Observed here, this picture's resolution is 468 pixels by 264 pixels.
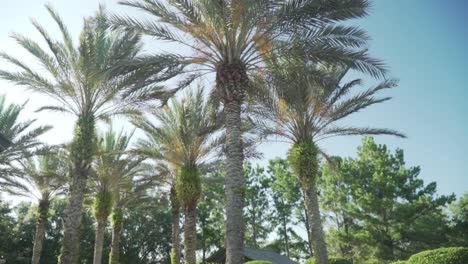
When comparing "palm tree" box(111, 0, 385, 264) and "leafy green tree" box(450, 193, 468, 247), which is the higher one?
"palm tree" box(111, 0, 385, 264)

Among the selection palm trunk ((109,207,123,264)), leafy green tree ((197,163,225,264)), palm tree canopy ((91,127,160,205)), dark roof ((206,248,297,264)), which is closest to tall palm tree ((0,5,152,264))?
palm tree canopy ((91,127,160,205))

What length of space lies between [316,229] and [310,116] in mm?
4756

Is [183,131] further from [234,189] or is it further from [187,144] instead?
[234,189]

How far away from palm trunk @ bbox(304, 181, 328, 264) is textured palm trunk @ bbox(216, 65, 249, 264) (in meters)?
5.40

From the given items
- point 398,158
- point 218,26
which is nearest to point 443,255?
point 218,26

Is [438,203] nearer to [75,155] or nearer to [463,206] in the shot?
[463,206]

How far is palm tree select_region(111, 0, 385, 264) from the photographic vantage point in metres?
11.1

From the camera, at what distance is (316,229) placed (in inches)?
580

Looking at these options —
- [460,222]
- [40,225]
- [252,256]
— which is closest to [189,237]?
[252,256]

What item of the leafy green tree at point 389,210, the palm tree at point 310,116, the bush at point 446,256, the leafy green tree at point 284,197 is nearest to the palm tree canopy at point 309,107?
the palm tree at point 310,116

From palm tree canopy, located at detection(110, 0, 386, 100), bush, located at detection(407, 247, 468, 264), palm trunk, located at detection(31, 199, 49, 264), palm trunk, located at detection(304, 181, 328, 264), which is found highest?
palm tree canopy, located at detection(110, 0, 386, 100)

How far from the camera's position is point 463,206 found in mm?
32688

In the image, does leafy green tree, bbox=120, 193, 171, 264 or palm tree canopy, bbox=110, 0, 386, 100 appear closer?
palm tree canopy, bbox=110, 0, 386, 100

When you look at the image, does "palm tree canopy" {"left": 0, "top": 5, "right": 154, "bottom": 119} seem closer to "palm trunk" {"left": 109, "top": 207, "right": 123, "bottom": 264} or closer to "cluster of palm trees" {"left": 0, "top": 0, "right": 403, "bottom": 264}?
"cluster of palm trees" {"left": 0, "top": 0, "right": 403, "bottom": 264}
